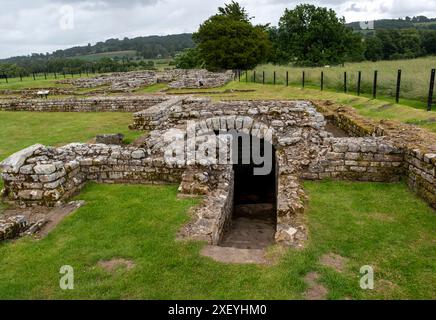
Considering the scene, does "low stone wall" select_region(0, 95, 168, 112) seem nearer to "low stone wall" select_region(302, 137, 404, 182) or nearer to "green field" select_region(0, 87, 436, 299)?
"green field" select_region(0, 87, 436, 299)

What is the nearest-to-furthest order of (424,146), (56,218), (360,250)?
(360,250), (56,218), (424,146)

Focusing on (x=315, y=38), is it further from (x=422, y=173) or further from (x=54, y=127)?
(x=422, y=173)

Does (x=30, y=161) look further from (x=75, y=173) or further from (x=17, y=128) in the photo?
(x=17, y=128)

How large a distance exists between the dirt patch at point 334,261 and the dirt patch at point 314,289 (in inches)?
14.6

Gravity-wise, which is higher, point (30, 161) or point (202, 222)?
point (30, 161)

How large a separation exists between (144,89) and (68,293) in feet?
100

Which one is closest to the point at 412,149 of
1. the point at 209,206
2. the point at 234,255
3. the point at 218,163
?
the point at 218,163

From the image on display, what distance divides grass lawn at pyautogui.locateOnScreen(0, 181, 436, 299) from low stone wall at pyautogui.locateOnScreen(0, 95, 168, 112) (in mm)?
15091

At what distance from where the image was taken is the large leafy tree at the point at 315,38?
2095 inches

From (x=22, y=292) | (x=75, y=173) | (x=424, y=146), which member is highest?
(x=424, y=146)

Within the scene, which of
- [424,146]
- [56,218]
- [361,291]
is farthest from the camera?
[424,146]

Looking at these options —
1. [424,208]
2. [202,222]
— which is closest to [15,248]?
[202,222]

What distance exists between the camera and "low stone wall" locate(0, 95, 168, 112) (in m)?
22.1

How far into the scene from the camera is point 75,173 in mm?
8742
